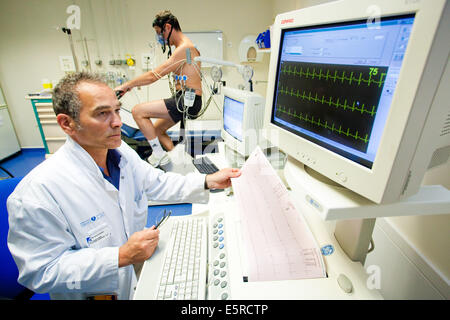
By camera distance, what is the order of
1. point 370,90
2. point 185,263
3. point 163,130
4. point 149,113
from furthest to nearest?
1. point 163,130
2. point 149,113
3. point 185,263
4. point 370,90

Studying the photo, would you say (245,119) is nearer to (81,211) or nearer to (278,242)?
(278,242)

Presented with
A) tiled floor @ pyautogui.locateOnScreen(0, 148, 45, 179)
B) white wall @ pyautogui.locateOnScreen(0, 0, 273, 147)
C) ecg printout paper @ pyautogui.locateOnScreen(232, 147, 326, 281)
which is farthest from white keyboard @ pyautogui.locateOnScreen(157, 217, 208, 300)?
tiled floor @ pyautogui.locateOnScreen(0, 148, 45, 179)

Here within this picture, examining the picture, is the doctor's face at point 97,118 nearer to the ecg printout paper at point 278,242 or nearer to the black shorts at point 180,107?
the ecg printout paper at point 278,242

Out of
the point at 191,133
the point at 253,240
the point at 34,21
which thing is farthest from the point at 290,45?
the point at 34,21

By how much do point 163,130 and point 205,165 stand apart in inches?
45.4

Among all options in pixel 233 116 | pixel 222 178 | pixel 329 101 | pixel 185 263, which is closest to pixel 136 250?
pixel 185 263

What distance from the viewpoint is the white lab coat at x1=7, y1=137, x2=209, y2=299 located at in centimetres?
70

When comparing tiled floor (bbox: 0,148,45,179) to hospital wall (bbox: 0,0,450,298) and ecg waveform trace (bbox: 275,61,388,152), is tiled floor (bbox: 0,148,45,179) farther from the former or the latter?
ecg waveform trace (bbox: 275,61,388,152)

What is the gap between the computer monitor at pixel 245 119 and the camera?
1085mm

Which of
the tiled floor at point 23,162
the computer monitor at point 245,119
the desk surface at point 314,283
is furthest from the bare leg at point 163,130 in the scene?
the tiled floor at point 23,162

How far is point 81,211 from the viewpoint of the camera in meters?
0.79

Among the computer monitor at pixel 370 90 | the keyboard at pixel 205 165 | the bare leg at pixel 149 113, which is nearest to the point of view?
the computer monitor at pixel 370 90

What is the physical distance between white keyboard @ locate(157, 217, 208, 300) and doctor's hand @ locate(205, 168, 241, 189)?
0.18 metres
